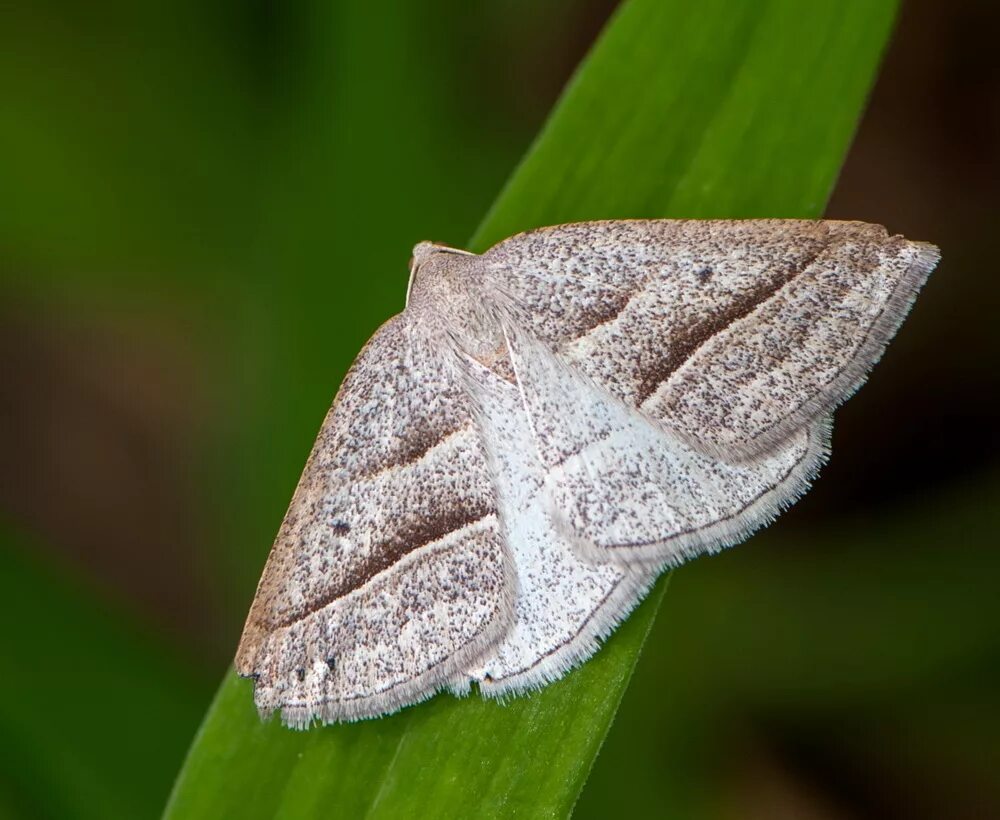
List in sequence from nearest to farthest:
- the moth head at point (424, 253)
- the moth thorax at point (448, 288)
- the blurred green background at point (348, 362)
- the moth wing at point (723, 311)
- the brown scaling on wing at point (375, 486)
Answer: the moth wing at point (723, 311), the brown scaling on wing at point (375, 486), the moth thorax at point (448, 288), the moth head at point (424, 253), the blurred green background at point (348, 362)

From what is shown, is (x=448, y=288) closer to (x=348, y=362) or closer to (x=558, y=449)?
(x=558, y=449)

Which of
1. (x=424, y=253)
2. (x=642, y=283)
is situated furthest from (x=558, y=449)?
(x=424, y=253)

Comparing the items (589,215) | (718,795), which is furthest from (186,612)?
(589,215)

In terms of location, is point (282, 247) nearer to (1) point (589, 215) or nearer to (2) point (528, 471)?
(1) point (589, 215)

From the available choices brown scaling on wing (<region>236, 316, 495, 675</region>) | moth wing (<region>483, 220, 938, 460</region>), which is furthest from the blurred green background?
moth wing (<region>483, 220, 938, 460</region>)

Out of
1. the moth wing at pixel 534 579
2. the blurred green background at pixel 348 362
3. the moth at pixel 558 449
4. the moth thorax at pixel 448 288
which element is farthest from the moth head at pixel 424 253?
the blurred green background at pixel 348 362

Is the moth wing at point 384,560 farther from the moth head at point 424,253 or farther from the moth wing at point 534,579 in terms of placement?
the moth head at point 424,253
